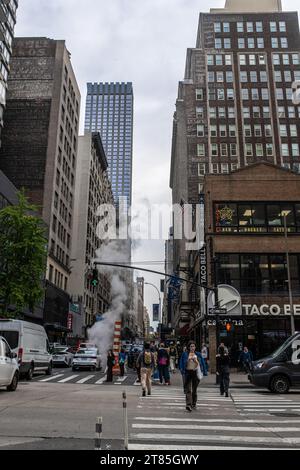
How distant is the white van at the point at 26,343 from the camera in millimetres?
20594

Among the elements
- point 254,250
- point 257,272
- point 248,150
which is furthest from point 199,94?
point 257,272

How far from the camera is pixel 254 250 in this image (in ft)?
107

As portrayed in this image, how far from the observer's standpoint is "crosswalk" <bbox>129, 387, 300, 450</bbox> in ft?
23.9

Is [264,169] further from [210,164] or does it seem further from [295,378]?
[210,164]

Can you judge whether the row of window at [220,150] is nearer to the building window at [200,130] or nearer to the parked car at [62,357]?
the building window at [200,130]

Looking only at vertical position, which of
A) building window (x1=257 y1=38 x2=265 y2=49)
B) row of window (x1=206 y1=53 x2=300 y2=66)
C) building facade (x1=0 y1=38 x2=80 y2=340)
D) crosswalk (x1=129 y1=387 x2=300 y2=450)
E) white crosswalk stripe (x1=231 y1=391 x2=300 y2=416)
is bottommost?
white crosswalk stripe (x1=231 y1=391 x2=300 y2=416)

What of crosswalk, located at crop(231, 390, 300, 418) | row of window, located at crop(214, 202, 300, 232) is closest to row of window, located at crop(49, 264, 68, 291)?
row of window, located at crop(214, 202, 300, 232)

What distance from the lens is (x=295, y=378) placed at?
56.5 ft

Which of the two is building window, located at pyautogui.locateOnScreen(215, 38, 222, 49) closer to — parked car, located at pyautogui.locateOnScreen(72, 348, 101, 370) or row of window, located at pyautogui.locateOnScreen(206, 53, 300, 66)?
row of window, located at pyautogui.locateOnScreen(206, 53, 300, 66)

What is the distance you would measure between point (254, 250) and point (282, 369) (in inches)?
635

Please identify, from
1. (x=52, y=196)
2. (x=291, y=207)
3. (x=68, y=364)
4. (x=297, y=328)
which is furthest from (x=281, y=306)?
(x=52, y=196)

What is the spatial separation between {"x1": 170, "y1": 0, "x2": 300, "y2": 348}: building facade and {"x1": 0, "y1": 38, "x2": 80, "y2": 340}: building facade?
2272cm

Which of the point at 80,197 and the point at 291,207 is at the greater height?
the point at 80,197

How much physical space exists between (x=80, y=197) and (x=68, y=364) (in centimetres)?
4643
